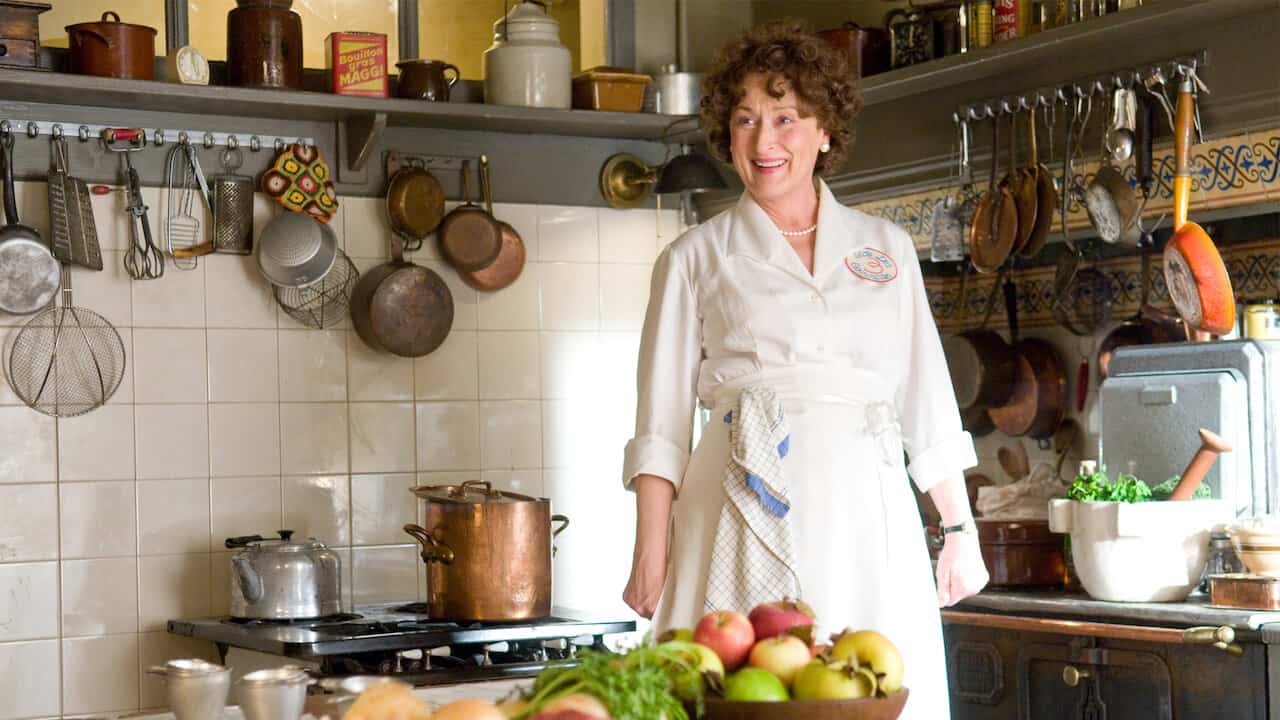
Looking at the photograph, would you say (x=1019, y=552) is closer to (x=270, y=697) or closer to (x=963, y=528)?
(x=963, y=528)

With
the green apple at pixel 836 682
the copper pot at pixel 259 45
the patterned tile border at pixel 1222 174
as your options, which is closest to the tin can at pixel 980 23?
the patterned tile border at pixel 1222 174

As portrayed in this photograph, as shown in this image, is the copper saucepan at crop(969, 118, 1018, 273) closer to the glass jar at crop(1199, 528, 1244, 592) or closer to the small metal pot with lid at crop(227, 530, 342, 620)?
the glass jar at crop(1199, 528, 1244, 592)

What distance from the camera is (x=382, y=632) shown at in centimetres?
316

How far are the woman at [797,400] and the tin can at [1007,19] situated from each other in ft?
4.52

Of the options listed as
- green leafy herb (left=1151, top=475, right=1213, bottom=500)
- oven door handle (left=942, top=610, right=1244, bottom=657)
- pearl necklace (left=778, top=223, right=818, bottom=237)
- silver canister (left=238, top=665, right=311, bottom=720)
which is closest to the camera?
silver canister (left=238, top=665, right=311, bottom=720)

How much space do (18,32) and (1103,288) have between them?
9.25 feet

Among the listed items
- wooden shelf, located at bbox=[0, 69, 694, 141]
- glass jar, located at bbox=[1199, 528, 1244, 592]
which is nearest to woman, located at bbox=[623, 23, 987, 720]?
glass jar, located at bbox=[1199, 528, 1244, 592]

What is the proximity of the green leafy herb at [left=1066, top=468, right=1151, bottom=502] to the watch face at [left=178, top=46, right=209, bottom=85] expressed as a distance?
218 centimetres

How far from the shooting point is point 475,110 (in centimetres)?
397

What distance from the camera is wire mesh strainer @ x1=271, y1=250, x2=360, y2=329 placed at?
392 centimetres

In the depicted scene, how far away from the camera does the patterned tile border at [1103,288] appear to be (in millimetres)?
3994

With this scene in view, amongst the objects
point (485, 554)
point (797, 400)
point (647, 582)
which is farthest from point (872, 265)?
point (485, 554)

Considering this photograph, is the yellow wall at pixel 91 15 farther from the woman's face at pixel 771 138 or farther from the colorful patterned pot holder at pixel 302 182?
the woman's face at pixel 771 138

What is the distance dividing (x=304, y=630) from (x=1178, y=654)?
1.64 metres
